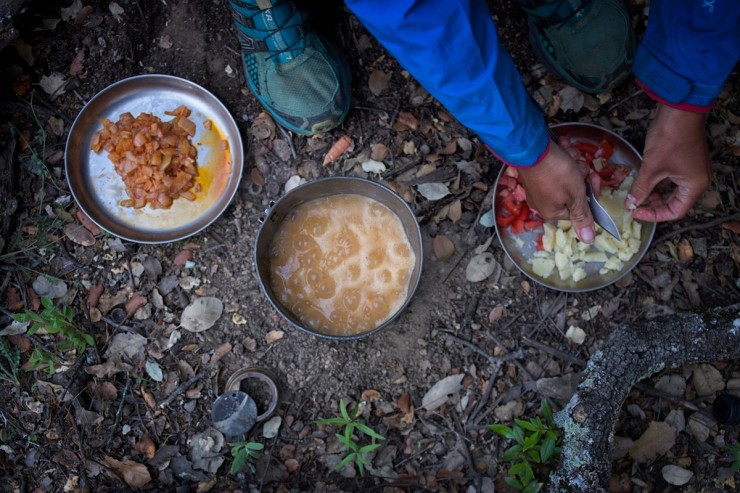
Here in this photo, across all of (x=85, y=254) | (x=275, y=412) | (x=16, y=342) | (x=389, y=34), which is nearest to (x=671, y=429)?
(x=275, y=412)

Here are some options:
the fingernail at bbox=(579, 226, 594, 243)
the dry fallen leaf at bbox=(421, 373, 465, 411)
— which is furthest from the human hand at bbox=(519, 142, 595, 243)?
the dry fallen leaf at bbox=(421, 373, 465, 411)

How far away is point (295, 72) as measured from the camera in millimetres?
2688

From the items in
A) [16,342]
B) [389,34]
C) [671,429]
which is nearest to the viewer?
[389,34]

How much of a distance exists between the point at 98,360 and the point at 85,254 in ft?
1.68

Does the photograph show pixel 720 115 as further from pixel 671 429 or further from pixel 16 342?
pixel 16 342

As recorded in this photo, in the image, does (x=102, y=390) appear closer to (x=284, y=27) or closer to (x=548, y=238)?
(x=284, y=27)

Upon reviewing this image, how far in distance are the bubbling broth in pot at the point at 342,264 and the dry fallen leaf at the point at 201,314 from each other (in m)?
0.32

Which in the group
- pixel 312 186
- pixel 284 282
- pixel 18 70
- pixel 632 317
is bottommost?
pixel 632 317

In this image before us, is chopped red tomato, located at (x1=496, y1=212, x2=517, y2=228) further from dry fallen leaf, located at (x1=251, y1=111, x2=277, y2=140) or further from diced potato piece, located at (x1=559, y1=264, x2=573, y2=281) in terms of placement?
dry fallen leaf, located at (x1=251, y1=111, x2=277, y2=140)

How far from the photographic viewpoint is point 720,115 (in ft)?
9.15

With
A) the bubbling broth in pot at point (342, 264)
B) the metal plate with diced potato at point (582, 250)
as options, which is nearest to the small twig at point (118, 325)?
the bubbling broth in pot at point (342, 264)

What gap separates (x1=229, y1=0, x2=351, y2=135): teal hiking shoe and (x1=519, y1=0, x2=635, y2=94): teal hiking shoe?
94cm

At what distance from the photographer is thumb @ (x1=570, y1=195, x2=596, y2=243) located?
2.26m

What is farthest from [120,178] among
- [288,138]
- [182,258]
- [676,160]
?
[676,160]
